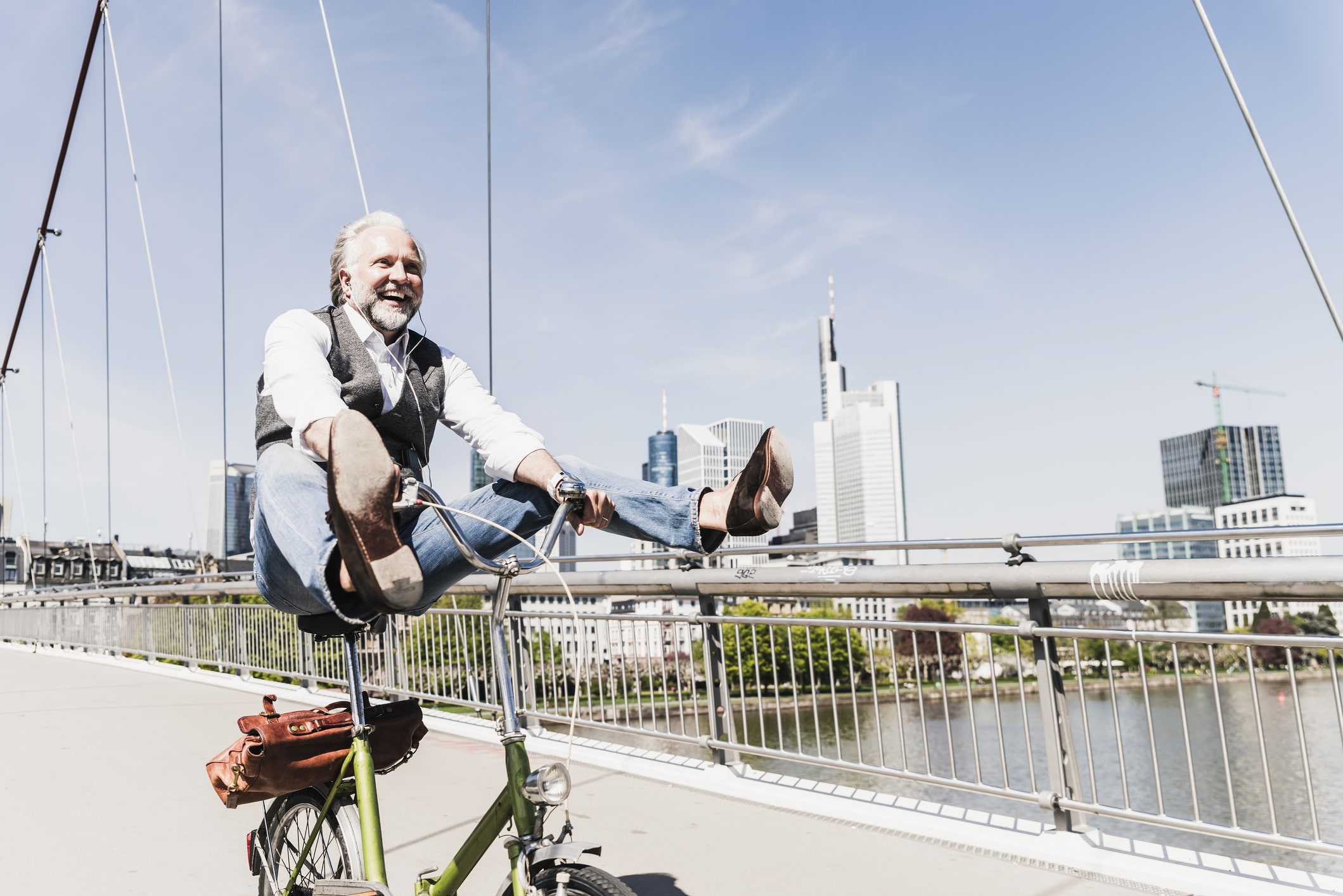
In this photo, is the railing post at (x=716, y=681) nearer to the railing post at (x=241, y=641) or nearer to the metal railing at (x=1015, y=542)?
the metal railing at (x=1015, y=542)

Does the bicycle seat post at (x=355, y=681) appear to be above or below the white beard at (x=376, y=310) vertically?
below

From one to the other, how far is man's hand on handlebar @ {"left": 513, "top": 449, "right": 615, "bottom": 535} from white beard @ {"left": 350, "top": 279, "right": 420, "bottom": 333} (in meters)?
0.57

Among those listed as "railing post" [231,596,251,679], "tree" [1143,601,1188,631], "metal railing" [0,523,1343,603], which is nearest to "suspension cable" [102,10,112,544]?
"railing post" [231,596,251,679]

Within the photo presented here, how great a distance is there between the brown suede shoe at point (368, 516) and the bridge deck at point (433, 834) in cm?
153

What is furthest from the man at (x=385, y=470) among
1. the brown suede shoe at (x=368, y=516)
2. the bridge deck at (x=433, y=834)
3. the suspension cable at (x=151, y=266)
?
the suspension cable at (x=151, y=266)

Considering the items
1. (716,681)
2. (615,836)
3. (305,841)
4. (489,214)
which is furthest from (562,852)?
(489,214)

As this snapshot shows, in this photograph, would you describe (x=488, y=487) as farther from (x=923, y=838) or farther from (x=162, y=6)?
(x=162, y=6)

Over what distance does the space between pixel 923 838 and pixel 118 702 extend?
687 centimetres

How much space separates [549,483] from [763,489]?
54 cm

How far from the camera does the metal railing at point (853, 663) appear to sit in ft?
11.0

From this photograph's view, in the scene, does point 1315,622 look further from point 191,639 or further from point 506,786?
point 506,786

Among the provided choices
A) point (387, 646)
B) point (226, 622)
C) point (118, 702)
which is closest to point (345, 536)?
point (387, 646)

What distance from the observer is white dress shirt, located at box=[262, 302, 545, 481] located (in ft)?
6.86

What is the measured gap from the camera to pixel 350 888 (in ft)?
7.30
